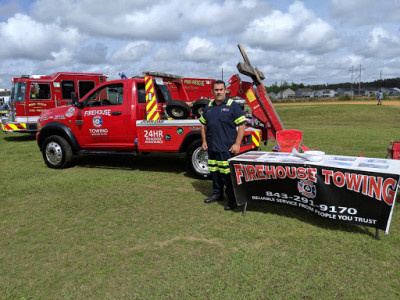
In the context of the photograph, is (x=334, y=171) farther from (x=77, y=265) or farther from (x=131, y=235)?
(x=77, y=265)

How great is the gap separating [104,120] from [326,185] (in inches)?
206

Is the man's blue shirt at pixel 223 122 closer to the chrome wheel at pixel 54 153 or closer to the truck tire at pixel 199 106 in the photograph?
the truck tire at pixel 199 106

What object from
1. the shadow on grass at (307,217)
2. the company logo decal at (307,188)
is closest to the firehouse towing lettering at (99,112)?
the shadow on grass at (307,217)

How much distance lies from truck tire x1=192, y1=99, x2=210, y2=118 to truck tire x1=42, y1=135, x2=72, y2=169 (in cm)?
321

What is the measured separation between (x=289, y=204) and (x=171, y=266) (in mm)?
1876

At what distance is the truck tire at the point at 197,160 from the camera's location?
21.9 feet

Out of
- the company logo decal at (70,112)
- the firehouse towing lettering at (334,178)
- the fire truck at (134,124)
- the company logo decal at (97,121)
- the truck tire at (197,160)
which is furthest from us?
the company logo decal at (70,112)

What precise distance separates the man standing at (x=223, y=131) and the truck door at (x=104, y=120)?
296 cm

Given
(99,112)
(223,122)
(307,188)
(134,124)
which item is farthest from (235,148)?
(99,112)

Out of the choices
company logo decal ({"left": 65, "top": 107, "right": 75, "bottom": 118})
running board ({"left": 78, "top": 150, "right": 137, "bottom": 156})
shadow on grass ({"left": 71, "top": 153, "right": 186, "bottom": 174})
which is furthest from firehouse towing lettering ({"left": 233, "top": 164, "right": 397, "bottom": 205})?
company logo decal ({"left": 65, "top": 107, "right": 75, "bottom": 118})

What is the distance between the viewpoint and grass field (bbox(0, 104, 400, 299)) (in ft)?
9.79

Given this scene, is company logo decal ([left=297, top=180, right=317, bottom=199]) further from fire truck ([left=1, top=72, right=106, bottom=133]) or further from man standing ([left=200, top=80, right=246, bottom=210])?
fire truck ([left=1, top=72, right=106, bottom=133])

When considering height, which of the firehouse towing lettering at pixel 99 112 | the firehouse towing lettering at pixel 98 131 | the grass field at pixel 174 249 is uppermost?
the firehouse towing lettering at pixel 99 112

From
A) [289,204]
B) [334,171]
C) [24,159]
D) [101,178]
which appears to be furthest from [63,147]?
[334,171]
